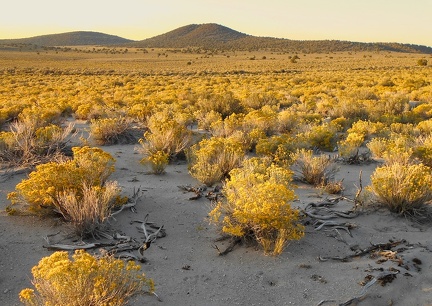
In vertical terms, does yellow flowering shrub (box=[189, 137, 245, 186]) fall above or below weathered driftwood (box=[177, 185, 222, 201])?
above

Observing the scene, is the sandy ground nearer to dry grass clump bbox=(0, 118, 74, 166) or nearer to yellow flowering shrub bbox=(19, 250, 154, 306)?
yellow flowering shrub bbox=(19, 250, 154, 306)

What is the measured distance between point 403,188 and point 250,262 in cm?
247

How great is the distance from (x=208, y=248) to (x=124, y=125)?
640cm

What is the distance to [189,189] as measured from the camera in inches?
261

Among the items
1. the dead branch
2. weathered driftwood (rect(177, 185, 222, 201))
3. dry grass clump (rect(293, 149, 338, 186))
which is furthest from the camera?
dry grass clump (rect(293, 149, 338, 186))

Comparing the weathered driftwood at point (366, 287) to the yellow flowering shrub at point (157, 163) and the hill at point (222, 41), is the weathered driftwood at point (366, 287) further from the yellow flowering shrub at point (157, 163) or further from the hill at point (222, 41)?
the hill at point (222, 41)

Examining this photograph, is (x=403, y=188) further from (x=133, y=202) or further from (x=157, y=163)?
(x=157, y=163)

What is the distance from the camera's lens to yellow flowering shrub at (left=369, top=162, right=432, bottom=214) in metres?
5.58

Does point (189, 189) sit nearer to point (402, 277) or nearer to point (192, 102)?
point (402, 277)

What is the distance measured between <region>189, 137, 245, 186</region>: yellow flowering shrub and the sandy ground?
2.55ft

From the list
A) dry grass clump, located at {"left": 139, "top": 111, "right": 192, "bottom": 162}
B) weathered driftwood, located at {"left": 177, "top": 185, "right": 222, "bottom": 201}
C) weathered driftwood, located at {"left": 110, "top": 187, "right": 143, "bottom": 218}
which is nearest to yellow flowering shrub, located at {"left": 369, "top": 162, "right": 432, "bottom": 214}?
weathered driftwood, located at {"left": 177, "top": 185, "right": 222, "bottom": 201}

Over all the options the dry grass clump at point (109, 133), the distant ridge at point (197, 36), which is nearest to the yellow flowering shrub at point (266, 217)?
the dry grass clump at point (109, 133)

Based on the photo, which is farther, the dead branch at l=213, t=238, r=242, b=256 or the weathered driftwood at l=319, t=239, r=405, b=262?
the dead branch at l=213, t=238, r=242, b=256

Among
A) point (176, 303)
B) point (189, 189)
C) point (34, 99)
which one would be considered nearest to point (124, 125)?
point (189, 189)
